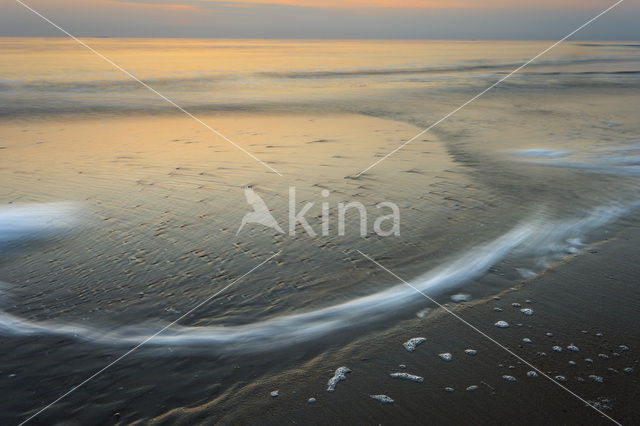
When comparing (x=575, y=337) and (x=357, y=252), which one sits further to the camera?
(x=357, y=252)

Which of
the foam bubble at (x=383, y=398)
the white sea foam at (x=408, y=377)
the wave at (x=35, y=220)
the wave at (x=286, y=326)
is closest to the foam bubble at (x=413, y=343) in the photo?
the white sea foam at (x=408, y=377)

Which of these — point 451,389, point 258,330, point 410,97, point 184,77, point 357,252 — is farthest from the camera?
point 184,77

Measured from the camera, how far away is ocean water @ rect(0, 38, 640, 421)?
3.74 metres

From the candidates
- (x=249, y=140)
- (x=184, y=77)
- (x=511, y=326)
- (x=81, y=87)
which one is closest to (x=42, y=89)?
(x=81, y=87)

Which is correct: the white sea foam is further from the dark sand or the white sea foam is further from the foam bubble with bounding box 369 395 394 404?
the foam bubble with bounding box 369 395 394 404

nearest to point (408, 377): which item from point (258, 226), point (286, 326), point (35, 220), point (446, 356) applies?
point (446, 356)

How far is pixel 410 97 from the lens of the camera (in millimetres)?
17953

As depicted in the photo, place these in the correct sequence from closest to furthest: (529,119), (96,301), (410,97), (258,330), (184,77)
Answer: (258,330), (96,301), (529,119), (410,97), (184,77)

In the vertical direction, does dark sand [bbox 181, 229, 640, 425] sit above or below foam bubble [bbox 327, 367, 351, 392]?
above

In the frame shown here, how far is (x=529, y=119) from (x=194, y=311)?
38.9ft

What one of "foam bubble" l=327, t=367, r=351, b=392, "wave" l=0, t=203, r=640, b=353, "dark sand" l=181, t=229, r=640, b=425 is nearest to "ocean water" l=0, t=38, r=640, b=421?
"wave" l=0, t=203, r=640, b=353

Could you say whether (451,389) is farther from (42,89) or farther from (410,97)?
(42,89)

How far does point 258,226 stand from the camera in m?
5.87

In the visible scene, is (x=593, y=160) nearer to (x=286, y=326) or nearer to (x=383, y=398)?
(x=286, y=326)
